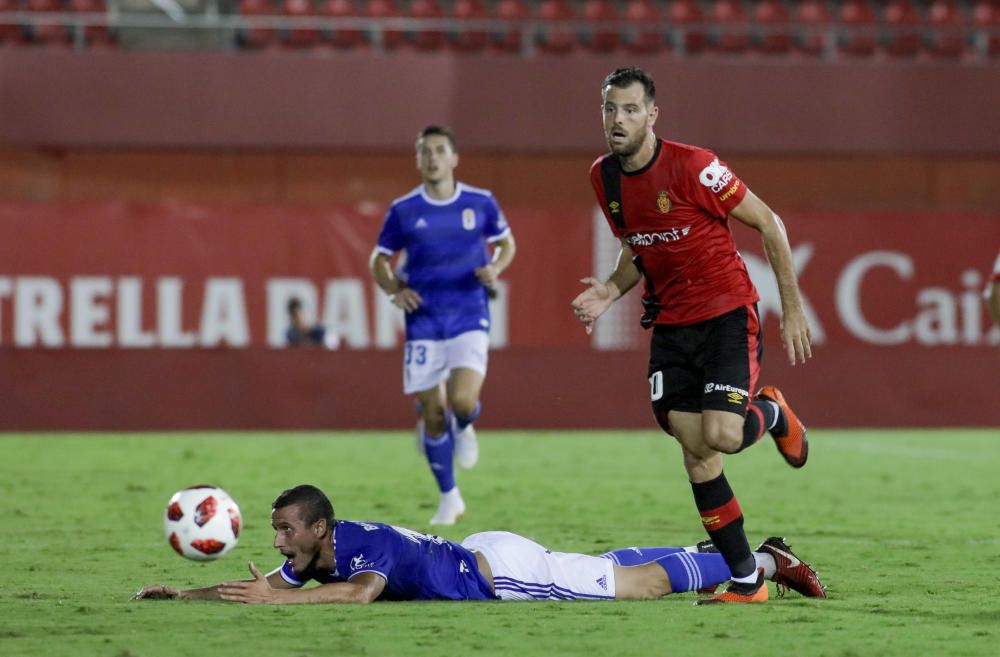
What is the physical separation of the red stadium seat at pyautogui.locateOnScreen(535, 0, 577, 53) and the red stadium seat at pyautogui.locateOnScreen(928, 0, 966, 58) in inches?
183

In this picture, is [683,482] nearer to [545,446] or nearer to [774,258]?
[545,446]

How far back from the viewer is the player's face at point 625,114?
6355 millimetres

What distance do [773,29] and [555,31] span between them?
2.79 meters

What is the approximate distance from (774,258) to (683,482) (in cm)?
625

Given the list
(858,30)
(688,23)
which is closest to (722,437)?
(688,23)

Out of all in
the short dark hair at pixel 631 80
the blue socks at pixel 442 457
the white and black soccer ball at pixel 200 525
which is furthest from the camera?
the blue socks at pixel 442 457

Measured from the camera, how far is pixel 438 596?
21.0 feet

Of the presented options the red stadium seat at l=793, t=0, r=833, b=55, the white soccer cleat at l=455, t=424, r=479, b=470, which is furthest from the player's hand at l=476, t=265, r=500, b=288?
the red stadium seat at l=793, t=0, r=833, b=55

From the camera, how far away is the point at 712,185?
645 centimetres

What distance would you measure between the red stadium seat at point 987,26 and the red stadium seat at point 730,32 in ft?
9.61

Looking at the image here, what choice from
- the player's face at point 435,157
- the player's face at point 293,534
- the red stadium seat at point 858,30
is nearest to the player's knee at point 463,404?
the player's face at point 435,157

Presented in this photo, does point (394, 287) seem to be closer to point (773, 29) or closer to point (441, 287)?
point (441, 287)

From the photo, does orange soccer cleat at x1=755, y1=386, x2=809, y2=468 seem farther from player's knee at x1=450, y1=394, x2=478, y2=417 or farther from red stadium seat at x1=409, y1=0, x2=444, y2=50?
red stadium seat at x1=409, y1=0, x2=444, y2=50

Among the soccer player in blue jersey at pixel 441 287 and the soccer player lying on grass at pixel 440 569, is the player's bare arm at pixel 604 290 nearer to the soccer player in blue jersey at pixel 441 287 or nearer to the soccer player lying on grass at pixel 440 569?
the soccer player lying on grass at pixel 440 569
